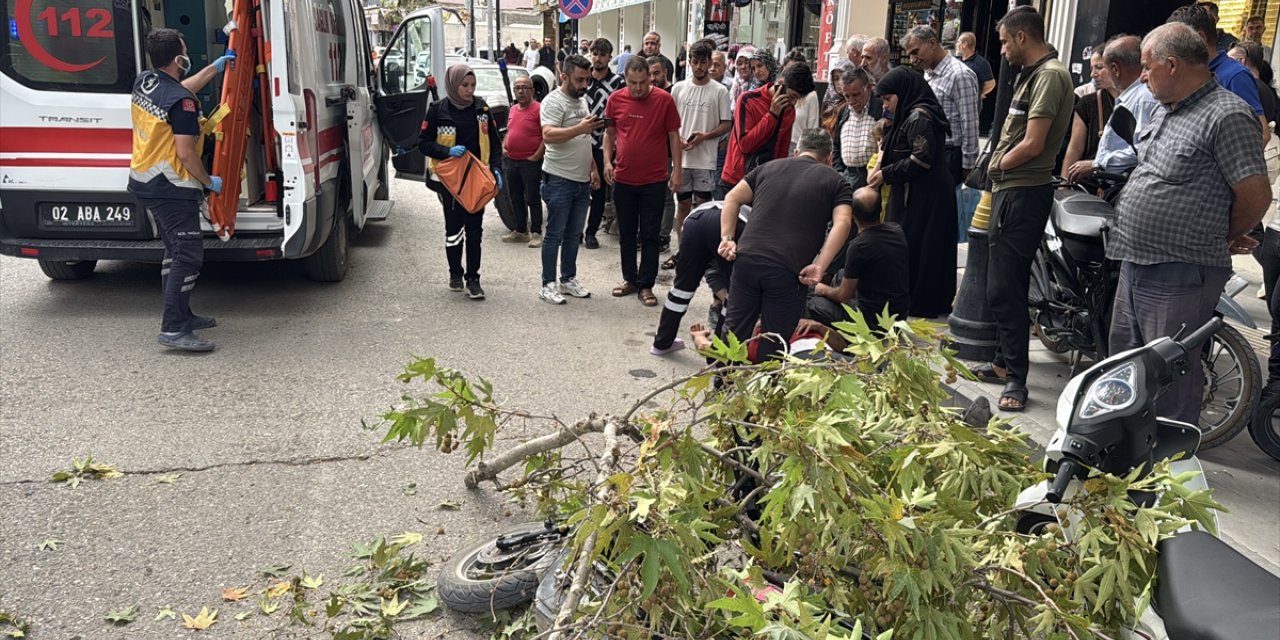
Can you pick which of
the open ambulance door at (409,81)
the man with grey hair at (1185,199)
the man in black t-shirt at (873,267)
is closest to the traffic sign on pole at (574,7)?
the open ambulance door at (409,81)

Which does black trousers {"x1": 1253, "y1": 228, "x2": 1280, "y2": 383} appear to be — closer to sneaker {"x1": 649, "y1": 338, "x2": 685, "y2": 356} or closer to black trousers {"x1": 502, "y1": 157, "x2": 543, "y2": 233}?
sneaker {"x1": 649, "y1": 338, "x2": 685, "y2": 356}

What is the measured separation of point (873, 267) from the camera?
5.56m

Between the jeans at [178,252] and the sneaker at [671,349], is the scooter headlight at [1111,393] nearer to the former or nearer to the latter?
the sneaker at [671,349]

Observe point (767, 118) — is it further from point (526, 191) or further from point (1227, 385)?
point (1227, 385)

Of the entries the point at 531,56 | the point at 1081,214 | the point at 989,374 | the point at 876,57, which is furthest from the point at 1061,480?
the point at 531,56

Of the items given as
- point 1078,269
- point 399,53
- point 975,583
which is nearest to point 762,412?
point 975,583

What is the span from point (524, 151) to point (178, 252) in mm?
4057

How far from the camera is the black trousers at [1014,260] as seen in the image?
17.8 ft

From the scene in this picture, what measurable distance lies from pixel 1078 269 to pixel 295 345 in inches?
191

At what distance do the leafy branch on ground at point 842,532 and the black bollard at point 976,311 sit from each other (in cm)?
357

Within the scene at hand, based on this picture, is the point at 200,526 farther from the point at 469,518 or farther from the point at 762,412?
the point at 762,412

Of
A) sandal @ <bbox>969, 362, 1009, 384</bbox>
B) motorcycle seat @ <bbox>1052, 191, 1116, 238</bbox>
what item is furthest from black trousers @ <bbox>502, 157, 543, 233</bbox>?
motorcycle seat @ <bbox>1052, 191, 1116, 238</bbox>

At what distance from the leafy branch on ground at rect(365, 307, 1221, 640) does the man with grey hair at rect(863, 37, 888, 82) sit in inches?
239

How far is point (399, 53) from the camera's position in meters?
11.2
